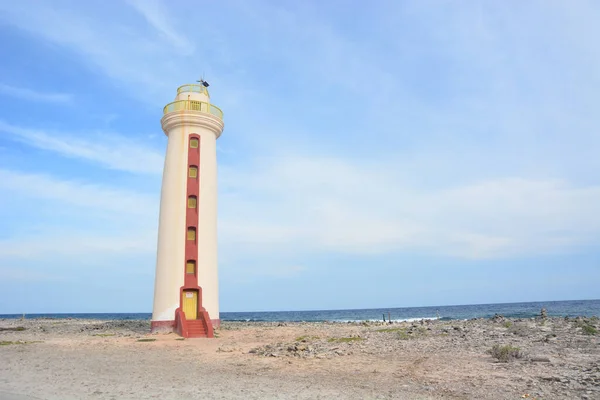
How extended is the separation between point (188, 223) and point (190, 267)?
267cm

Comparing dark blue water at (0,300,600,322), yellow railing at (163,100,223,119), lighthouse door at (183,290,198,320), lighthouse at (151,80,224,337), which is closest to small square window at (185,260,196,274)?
lighthouse at (151,80,224,337)

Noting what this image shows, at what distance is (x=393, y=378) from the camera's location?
12727 mm

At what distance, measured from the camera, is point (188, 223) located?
92.2 ft

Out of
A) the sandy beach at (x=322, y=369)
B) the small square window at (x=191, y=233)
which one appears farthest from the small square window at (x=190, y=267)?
the sandy beach at (x=322, y=369)

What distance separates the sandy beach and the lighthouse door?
170 inches

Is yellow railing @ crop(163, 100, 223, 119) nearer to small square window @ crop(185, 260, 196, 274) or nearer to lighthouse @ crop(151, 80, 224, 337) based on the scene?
lighthouse @ crop(151, 80, 224, 337)

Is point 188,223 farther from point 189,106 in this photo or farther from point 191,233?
point 189,106

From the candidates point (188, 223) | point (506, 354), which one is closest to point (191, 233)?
point (188, 223)

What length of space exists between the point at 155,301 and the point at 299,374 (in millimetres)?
16305

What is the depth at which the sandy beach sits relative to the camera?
11.2 metres

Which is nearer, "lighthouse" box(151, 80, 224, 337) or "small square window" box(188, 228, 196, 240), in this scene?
"lighthouse" box(151, 80, 224, 337)

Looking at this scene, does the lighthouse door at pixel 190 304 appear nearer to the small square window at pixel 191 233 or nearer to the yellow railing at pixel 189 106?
the small square window at pixel 191 233

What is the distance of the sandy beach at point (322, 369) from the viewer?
11.2 m

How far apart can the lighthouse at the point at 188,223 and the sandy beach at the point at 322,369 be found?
412 centimetres
